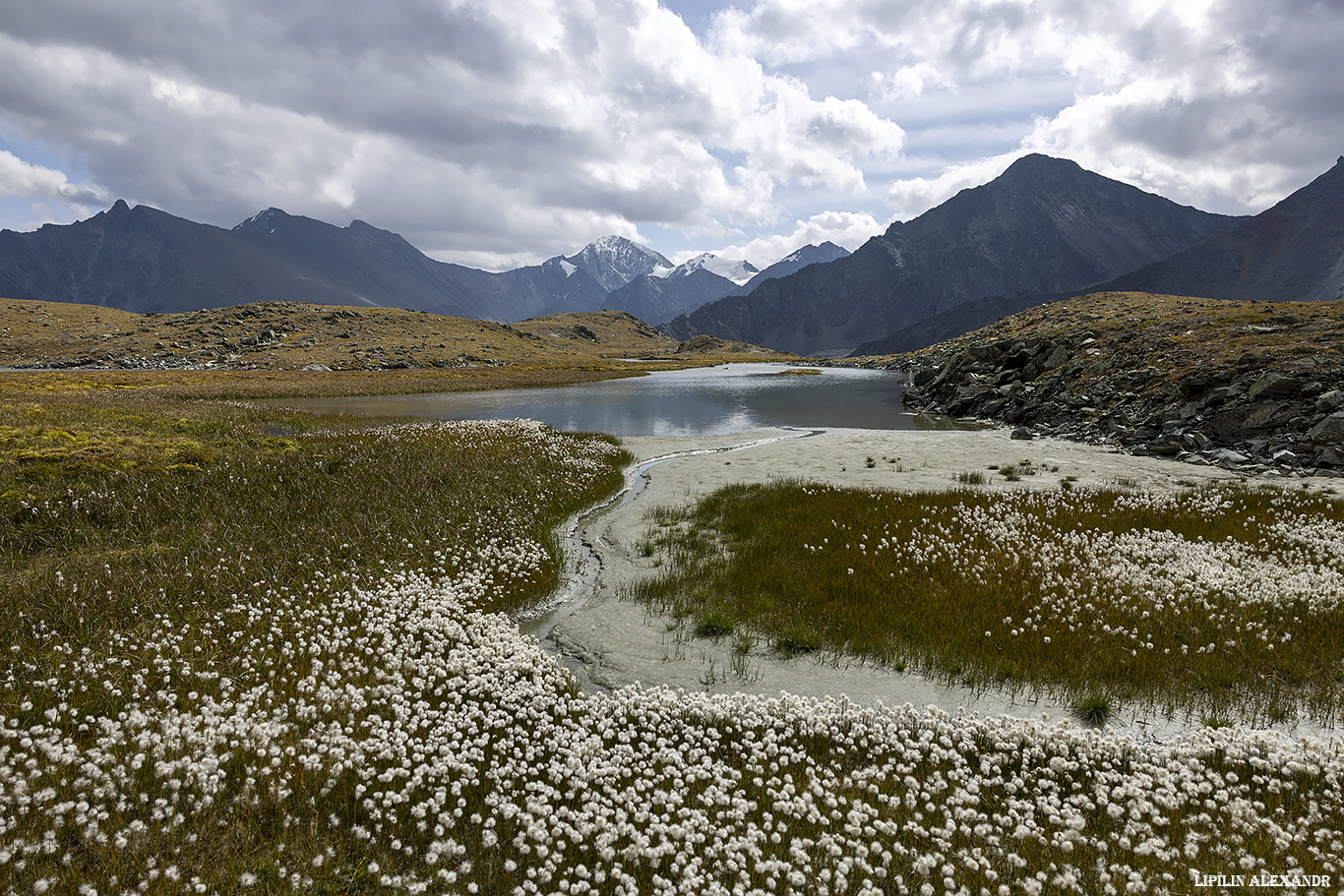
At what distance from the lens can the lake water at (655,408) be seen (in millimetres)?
48062

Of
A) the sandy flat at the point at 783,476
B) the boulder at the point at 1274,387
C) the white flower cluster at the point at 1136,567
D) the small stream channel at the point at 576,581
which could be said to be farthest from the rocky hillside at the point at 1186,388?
the small stream channel at the point at 576,581

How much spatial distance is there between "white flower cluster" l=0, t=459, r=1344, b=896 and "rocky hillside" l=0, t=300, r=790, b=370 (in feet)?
397

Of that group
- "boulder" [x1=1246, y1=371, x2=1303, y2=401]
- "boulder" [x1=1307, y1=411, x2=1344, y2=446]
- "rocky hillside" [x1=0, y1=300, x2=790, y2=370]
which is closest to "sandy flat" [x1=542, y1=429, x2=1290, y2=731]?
"boulder" [x1=1307, y1=411, x2=1344, y2=446]

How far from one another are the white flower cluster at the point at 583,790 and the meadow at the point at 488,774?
4cm

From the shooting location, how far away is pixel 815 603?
11.7 m

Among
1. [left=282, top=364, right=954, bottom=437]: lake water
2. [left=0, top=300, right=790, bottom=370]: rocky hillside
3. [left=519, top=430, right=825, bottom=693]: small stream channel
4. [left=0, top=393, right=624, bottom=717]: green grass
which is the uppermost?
[left=0, top=300, right=790, bottom=370]: rocky hillside

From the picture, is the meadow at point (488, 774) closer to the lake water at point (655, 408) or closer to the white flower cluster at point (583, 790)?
the white flower cluster at point (583, 790)

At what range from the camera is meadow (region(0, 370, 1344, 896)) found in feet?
15.8

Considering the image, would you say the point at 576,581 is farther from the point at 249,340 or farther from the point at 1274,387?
the point at 249,340

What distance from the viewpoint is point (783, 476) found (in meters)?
24.7

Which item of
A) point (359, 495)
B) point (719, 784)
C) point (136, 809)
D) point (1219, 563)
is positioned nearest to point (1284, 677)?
point (1219, 563)

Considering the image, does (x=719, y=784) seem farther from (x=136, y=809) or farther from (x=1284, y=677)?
(x=1284, y=677)

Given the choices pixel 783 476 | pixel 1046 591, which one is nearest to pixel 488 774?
pixel 1046 591

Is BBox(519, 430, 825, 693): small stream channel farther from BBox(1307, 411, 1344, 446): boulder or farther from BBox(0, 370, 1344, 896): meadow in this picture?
BBox(1307, 411, 1344, 446): boulder
